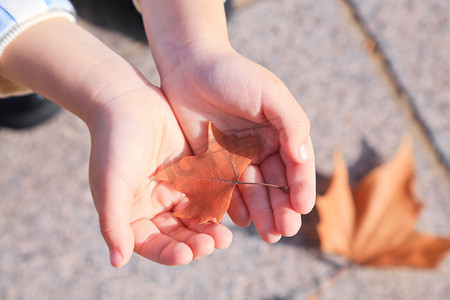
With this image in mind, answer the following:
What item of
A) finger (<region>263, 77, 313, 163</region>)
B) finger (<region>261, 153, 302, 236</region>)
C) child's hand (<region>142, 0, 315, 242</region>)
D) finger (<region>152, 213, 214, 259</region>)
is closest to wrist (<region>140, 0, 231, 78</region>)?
child's hand (<region>142, 0, 315, 242</region>)

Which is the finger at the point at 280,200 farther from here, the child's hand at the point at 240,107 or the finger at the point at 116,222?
the finger at the point at 116,222

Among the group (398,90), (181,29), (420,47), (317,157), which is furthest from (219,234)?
(420,47)

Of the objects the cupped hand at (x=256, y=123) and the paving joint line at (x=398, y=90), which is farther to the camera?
the paving joint line at (x=398, y=90)

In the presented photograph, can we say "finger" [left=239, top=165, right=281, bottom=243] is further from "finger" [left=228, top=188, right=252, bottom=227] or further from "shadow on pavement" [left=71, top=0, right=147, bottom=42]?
"shadow on pavement" [left=71, top=0, right=147, bottom=42]

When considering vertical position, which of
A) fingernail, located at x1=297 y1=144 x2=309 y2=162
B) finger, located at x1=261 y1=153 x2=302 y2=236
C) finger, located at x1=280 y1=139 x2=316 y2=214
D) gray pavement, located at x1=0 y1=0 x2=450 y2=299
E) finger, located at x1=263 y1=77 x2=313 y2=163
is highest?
finger, located at x1=263 y1=77 x2=313 y2=163

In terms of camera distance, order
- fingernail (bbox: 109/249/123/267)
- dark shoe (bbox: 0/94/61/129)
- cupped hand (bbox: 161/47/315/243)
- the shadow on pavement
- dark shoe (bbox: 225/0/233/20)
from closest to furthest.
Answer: fingernail (bbox: 109/249/123/267)
cupped hand (bbox: 161/47/315/243)
dark shoe (bbox: 0/94/61/129)
dark shoe (bbox: 225/0/233/20)
the shadow on pavement

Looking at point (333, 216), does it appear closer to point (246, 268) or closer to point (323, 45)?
point (246, 268)

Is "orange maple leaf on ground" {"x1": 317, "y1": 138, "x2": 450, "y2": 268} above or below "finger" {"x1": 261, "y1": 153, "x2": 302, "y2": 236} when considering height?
below

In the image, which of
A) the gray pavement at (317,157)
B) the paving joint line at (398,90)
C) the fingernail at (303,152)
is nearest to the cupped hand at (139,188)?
the fingernail at (303,152)
